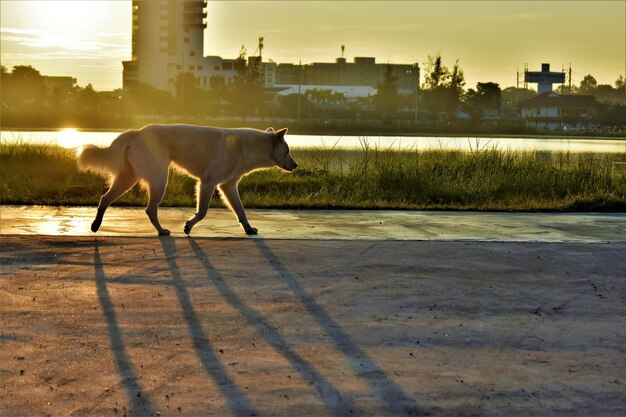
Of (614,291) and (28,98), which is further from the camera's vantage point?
(28,98)

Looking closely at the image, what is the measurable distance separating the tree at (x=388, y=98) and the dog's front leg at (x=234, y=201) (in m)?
127

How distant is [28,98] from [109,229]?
116 metres

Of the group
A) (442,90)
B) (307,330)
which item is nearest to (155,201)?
(307,330)

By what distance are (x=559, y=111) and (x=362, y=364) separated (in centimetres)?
15432

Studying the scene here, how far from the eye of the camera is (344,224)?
13.7m

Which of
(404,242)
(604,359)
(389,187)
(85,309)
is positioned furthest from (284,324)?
(389,187)

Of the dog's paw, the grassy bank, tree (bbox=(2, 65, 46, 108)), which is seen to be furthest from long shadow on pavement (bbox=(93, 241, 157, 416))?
tree (bbox=(2, 65, 46, 108))

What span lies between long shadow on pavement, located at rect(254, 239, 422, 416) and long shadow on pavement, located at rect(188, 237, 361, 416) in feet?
0.77

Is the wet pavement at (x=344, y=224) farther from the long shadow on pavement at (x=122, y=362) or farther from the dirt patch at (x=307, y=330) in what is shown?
the long shadow on pavement at (x=122, y=362)

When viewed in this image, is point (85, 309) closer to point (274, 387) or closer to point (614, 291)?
point (274, 387)

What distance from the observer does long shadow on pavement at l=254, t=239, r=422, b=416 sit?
18.5 feet

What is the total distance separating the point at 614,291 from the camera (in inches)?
356

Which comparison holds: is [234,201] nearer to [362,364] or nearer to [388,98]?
[362,364]

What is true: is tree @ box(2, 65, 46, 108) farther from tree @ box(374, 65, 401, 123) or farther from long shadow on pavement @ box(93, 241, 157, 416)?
long shadow on pavement @ box(93, 241, 157, 416)
